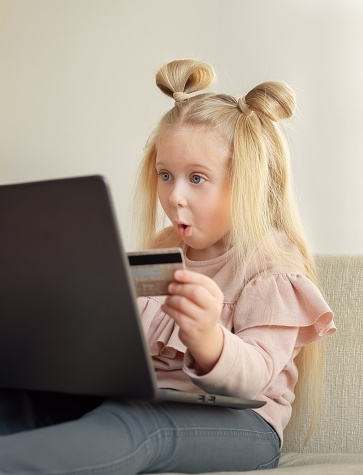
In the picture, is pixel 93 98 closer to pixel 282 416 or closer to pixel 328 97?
pixel 328 97

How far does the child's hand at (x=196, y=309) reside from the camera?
3.40 ft

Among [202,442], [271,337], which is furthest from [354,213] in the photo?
[202,442]

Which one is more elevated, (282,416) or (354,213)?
(282,416)

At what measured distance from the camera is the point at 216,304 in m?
1.07

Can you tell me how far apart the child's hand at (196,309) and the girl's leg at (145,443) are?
105mm

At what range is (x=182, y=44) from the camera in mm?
2793

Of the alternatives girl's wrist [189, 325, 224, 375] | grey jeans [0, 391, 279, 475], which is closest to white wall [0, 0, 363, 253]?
grey jeans [0, 391, 279, 475]

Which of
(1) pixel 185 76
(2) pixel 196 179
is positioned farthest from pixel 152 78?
(2) pixel 196 179

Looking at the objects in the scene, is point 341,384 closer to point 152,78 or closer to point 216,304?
point 216,304

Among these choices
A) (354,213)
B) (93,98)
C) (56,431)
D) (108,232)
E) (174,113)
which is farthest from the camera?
(93,98)

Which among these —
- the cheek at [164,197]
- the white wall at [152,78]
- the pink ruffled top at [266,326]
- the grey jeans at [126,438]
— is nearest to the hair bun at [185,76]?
the cheek at [164,197]

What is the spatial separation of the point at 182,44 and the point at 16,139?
0.68 m

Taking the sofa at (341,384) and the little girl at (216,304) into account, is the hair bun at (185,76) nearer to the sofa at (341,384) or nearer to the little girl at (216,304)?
the little girl at (216,304)

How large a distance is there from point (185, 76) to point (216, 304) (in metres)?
0.67
